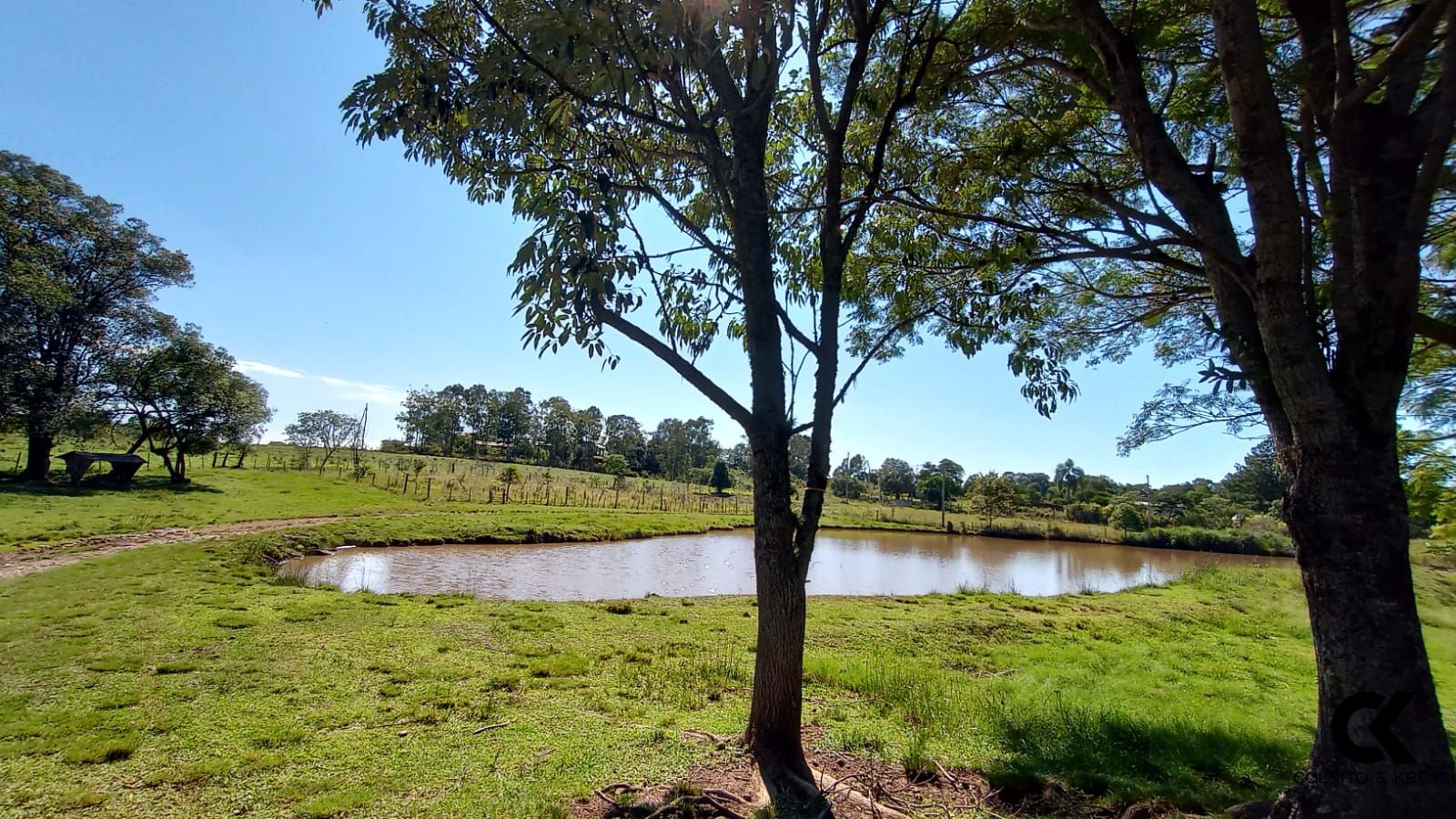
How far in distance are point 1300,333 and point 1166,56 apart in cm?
322

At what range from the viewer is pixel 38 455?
74.3 feet

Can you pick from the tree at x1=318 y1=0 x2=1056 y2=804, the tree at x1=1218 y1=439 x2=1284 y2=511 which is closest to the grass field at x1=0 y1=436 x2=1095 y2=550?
the tree at x1=1218 y1=439 x2=1284 y2=511

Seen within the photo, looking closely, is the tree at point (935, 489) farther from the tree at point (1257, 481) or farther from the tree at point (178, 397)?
the tree at point (178, 397)

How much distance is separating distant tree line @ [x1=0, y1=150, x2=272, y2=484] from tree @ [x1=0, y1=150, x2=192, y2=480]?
4 cm

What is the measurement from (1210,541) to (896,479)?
48.0 meters

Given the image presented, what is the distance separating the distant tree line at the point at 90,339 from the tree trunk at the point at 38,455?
0.04m

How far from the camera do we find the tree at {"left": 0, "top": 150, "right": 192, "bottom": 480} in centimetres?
2219

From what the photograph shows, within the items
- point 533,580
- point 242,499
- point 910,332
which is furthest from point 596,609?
point 242,499

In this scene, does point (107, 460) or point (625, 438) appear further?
point (625, 438)

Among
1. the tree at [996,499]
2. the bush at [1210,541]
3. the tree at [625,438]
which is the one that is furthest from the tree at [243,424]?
the bush at [1210,541]

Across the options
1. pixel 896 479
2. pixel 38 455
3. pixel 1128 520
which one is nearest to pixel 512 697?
pixel 38 455

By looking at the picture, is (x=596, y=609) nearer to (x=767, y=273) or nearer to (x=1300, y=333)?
(x=767, y=273)

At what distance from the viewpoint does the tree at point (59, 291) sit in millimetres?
22188

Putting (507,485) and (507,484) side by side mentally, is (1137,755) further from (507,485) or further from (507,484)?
(507,484)
